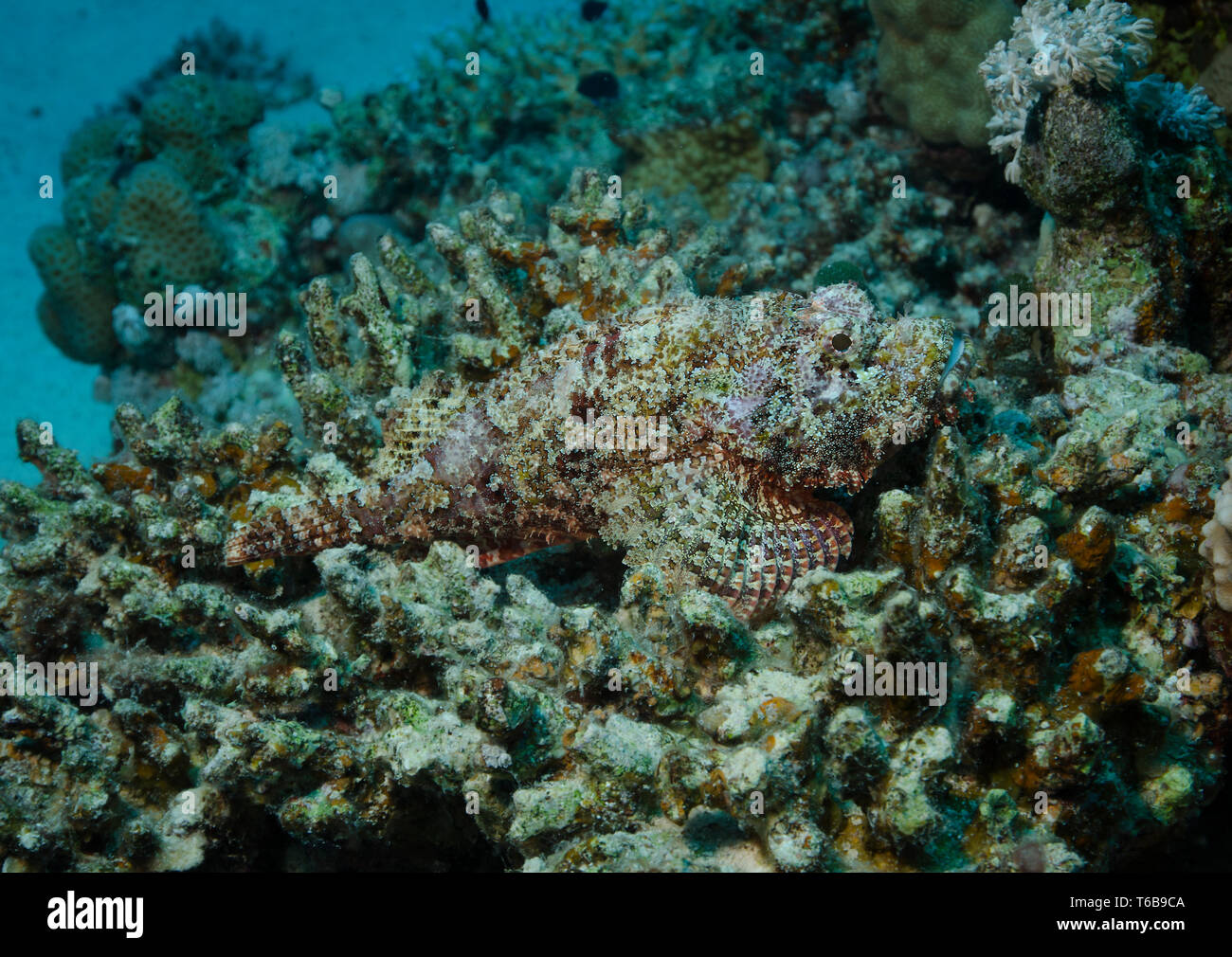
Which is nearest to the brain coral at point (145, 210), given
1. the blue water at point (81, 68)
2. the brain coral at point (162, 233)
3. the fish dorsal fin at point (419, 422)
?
the brain coral at point (162, 233)

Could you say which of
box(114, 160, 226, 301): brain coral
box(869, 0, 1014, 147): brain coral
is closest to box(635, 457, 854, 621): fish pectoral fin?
box(869, 0, 1014, 147): brain coral

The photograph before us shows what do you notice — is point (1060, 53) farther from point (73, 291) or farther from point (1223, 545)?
point (73, 291)

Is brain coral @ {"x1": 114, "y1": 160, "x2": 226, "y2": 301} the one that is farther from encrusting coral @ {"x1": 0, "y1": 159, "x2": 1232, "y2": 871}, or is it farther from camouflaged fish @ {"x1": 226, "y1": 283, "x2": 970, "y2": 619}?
camouflaged fish @ {"x1": 226, "y1": 283, "x2": 970, "y2": 619}

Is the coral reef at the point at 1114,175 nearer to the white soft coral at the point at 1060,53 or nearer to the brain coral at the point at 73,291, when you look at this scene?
the white soft coral at the point at 1060,53

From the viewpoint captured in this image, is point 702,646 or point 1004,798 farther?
point 702,646

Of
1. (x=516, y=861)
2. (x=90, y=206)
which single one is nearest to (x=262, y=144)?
(x=90, y=206)

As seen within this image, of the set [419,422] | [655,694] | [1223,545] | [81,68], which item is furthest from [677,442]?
[81,68]
